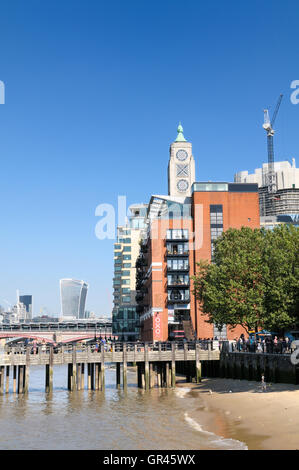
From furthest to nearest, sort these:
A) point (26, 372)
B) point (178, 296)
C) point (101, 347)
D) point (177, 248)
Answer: point (177, 248)
point (178, 296)
point (101, 347)
point (26, 372)

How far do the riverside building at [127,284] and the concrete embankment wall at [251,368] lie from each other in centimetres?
7775

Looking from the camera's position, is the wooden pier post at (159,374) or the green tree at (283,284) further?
the wooden pier post at (159,374)

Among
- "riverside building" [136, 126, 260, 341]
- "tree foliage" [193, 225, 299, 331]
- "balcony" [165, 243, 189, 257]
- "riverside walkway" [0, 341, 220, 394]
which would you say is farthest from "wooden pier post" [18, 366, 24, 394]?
"balcony" [165, 243, 189, 257]

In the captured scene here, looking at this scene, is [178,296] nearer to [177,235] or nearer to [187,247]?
[187,247]

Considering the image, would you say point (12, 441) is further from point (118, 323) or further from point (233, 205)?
point (118, 323)

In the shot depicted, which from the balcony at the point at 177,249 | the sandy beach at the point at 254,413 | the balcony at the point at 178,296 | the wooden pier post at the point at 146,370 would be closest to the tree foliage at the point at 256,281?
the sandy beach at the point at 254,413

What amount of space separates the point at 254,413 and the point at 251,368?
16.3m

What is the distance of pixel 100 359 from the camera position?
53.8m

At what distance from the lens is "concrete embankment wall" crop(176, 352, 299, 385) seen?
139ft

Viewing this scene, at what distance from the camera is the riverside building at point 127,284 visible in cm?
15362

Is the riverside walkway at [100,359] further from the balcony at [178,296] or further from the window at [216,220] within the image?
the window at [216,220]

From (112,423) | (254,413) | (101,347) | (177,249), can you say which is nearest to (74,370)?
(101,347)

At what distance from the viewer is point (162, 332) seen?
283ft
